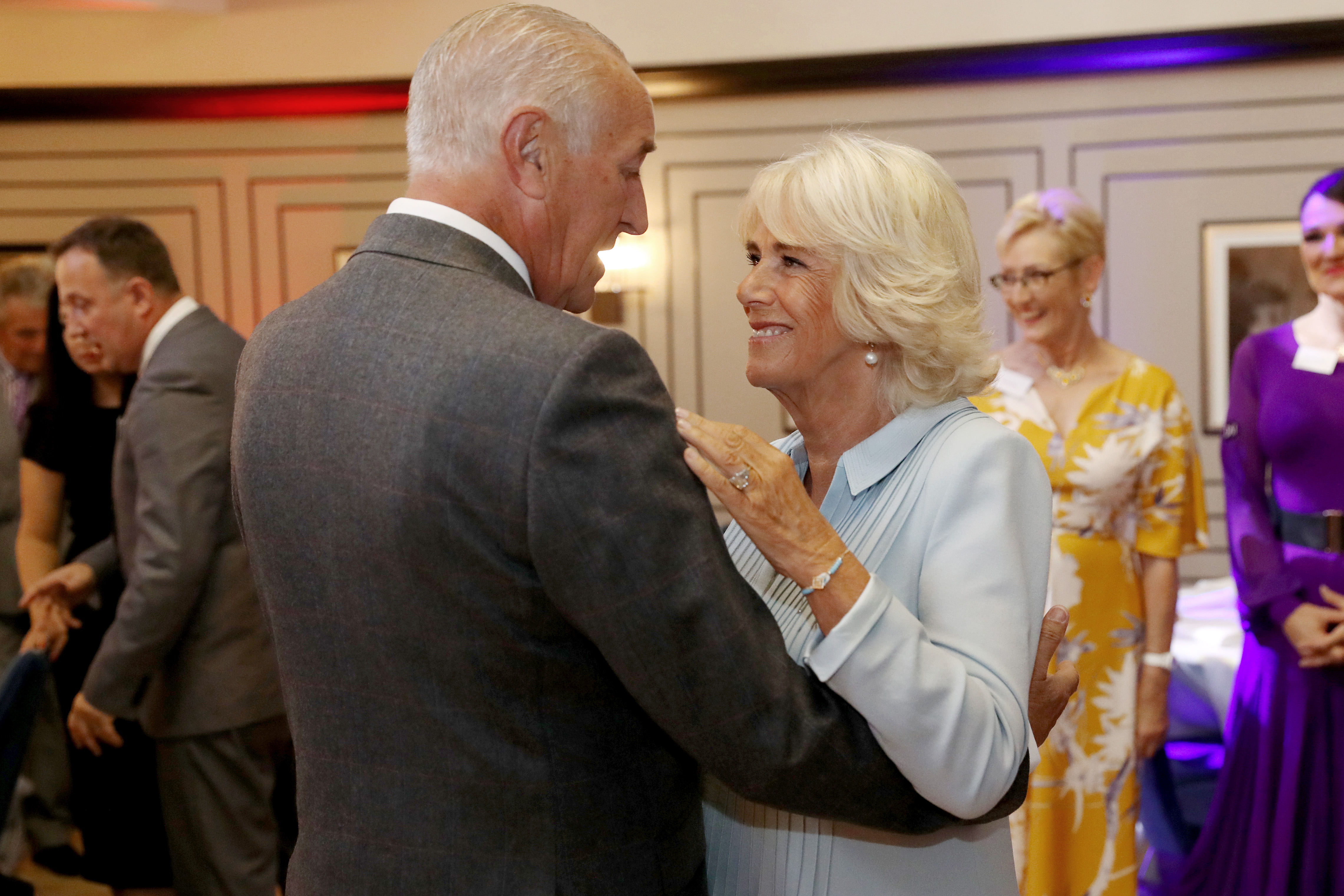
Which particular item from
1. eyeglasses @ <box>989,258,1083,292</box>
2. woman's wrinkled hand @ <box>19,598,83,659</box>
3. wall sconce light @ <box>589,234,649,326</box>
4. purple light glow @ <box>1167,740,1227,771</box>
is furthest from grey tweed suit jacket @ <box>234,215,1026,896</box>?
wall sconce light @ <box>589,234,649,326</box>

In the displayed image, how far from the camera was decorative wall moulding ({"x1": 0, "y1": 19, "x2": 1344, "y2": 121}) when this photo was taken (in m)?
5.34

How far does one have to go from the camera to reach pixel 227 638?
285 cm

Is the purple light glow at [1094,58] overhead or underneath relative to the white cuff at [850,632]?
overhead

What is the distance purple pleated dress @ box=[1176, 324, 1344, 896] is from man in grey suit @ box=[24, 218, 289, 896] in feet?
8.30

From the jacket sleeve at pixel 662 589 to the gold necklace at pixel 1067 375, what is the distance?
2.10 metres

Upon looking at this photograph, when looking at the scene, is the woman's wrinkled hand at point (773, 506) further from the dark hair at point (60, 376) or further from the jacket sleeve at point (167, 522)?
the dark hair at point (60, 376)

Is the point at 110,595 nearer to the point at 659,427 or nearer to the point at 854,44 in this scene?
the point at 659,427

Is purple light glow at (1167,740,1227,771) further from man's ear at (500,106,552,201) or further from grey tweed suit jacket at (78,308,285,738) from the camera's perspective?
man's ear at (500,106,552,201)

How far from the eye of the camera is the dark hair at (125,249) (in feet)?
9.45

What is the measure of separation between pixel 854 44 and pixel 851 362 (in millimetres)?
4589

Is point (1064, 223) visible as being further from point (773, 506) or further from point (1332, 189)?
point (773, 506)

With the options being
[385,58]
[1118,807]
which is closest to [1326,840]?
[1118,807]

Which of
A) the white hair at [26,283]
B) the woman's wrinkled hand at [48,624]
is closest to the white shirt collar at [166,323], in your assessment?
the woman's wrinkled hand at [48,624]

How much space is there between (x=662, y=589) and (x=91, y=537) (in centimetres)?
295
